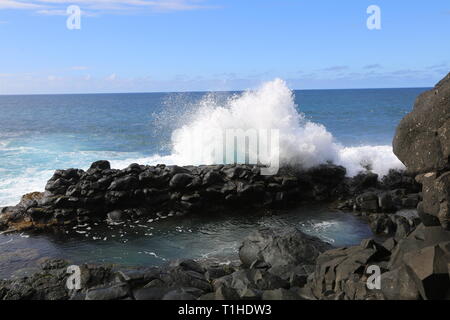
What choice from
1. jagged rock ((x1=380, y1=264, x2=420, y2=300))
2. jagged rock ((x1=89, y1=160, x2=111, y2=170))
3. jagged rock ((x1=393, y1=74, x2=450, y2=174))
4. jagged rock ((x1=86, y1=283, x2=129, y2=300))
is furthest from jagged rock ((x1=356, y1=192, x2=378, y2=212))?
jagged rock ((x1=86, y1=283, x2=129, y2=300))

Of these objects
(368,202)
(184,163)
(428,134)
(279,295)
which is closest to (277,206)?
(368,202)

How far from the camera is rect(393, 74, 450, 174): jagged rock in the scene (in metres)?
8.62

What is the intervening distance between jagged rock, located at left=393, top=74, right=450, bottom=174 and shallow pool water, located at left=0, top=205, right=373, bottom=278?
6252mm

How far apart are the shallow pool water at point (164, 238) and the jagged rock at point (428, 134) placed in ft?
20.5

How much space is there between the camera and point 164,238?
52.3 feet

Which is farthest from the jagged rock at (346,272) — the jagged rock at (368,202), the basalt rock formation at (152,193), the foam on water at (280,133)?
the foam on water at (280,133)

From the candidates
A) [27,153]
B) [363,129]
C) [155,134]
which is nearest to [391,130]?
[363,129]

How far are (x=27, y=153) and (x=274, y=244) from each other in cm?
2726

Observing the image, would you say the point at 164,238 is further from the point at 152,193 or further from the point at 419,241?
the point at 419,241

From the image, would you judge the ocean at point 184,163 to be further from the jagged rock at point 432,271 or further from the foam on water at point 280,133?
the jagged rock at point 432,271

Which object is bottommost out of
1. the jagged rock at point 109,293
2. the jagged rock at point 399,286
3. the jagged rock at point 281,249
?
the jagged rock at point 281,249

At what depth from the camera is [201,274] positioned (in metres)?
11.3

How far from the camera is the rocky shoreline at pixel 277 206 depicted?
8484mm
